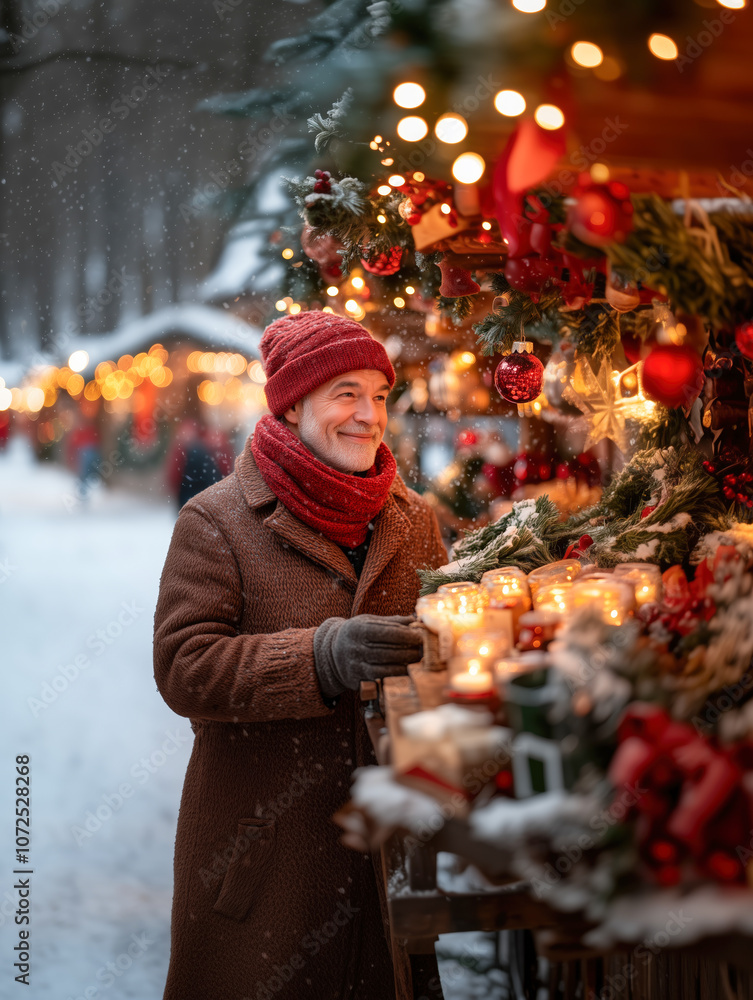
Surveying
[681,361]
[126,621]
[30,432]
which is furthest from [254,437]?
[30,432]

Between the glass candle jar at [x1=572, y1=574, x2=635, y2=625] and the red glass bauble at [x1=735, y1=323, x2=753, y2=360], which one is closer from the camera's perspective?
the red glass bauble at [x1=735, y1=323, x2=753, y2=360]

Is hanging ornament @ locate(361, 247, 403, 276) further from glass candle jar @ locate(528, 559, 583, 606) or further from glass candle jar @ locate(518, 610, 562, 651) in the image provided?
glass candle jar @ locate(518, 610, 562, 651)

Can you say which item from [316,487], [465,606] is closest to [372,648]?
[465,606]

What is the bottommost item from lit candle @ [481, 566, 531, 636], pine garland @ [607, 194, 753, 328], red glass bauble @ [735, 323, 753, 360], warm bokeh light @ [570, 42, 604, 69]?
lit candle @ [481, 566, 531, 636]

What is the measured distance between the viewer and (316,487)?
2.09 meters

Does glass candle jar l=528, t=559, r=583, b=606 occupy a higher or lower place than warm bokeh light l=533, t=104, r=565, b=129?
lower

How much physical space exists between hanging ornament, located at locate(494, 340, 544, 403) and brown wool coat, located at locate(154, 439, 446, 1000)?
22.2 inches

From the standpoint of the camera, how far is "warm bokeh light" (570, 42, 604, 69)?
44.3 inches

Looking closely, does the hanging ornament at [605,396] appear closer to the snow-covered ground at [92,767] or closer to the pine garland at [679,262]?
the pine garland at [679,262]

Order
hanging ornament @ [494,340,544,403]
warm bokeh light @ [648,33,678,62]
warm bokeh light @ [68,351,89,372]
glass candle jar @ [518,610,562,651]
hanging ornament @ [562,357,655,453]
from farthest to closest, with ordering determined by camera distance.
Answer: warm bokeh light @ [68,351,89,372]
hanging ornament @ [562,357,655,453]
hanging ornament @ [494,340,544,403]
glass candle jar @ [518,610,562,651]
warm bokeh light @ [648,33,678,62]

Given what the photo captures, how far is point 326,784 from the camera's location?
6.82ft

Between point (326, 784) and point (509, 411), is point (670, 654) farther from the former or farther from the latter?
point (509, 411)

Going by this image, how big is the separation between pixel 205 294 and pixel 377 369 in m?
3.70

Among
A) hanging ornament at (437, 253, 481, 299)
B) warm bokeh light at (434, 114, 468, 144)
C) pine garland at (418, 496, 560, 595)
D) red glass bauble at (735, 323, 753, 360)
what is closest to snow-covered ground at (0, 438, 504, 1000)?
pine garland at (418, 496, 560, 595)
